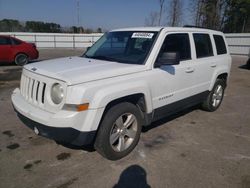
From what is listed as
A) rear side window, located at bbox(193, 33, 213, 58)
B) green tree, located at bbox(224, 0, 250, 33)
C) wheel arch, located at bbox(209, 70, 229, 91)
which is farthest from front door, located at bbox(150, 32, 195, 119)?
green tree, located at bbox(224, 0, 250, 33)

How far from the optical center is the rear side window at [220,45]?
218 inches

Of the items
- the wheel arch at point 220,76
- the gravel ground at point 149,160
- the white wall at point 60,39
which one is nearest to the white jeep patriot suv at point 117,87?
the wheel arch at point 220,76

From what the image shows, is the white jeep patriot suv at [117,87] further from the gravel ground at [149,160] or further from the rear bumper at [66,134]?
the gravel ground at [149,160]

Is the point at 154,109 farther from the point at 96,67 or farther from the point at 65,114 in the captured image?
the point at 65,114

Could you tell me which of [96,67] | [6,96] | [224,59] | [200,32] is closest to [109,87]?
[96,67]

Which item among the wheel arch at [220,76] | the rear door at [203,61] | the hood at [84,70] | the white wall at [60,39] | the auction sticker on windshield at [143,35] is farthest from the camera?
the white wall at [60,39]

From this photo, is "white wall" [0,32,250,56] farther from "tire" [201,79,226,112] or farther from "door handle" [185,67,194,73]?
"door handle" [185,67,194,73]

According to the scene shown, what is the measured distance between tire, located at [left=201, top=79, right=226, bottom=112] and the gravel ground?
0.73m

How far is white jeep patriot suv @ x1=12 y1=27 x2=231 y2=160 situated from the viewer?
2.93m

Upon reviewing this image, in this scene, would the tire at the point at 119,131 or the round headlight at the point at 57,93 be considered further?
the tire at the point at 119,131

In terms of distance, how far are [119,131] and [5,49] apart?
36.4ft

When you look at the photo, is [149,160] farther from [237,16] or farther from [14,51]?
[237,16]

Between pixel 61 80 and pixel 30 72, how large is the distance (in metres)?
0.86

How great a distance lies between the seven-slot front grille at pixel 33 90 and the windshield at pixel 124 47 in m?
1.29
